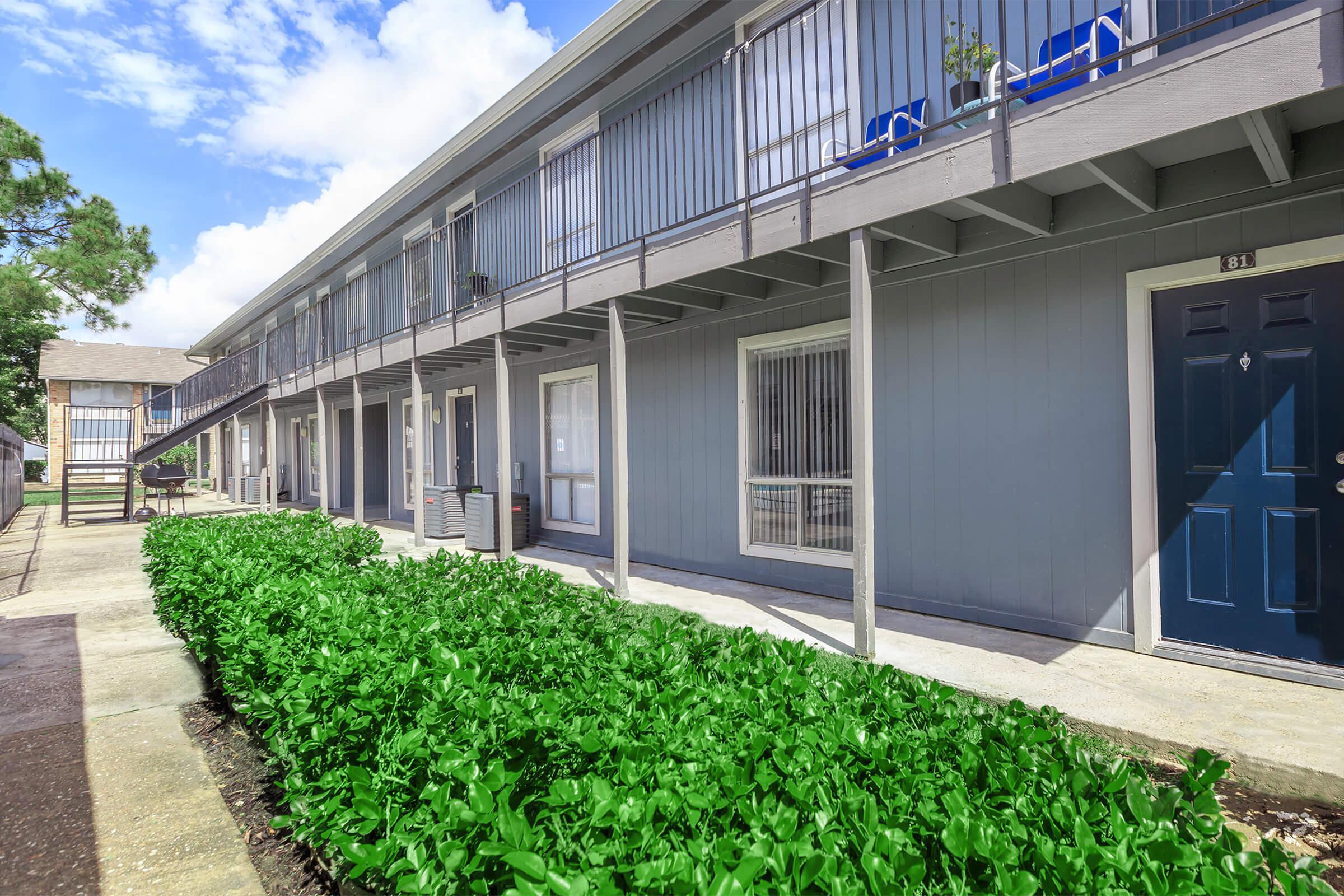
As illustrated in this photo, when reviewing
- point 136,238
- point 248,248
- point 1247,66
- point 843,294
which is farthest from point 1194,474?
point 248,248

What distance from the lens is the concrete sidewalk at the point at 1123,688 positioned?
2807mm

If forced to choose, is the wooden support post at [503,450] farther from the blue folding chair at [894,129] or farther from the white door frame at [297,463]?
the white door frame at [297,463]

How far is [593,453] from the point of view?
8.52m

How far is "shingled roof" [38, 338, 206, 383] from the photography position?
30.9 meters

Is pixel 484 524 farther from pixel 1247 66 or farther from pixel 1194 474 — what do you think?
pixel 1247 66

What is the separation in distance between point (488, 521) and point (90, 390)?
108ft

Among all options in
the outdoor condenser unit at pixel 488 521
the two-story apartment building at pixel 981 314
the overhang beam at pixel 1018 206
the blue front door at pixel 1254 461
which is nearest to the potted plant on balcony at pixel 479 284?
the two-story apartment building at pixel 981 314

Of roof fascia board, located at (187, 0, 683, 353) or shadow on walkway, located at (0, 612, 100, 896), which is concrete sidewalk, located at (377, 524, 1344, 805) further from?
roof fascia board, located at (187, 0, 683, 353)

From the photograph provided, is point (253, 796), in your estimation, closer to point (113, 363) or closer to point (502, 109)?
point (502, 109)

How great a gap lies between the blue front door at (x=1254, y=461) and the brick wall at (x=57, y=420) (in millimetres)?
38602

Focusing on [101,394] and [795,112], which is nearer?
[795,112]

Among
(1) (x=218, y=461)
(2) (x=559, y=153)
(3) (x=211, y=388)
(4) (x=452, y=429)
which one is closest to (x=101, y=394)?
(1) (x=218, y=461)

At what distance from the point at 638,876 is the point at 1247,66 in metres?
3.69

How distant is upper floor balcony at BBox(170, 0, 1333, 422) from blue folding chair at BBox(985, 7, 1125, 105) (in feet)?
0.04
